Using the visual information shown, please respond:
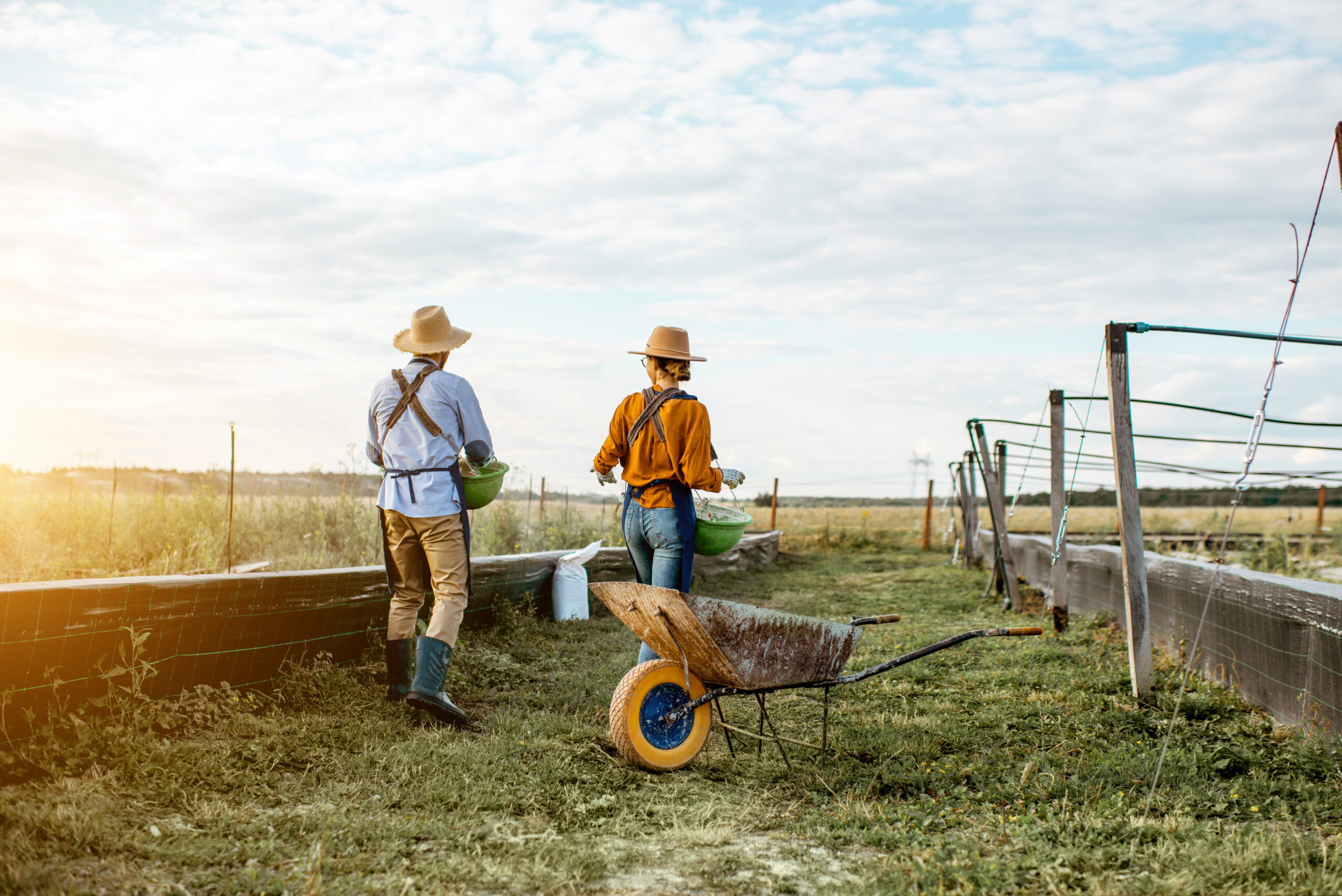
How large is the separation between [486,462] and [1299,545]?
15054 mm

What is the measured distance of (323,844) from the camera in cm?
268

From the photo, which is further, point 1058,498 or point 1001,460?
point 1001,460

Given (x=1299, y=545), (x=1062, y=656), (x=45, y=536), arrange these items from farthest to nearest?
(x=1299, y=545)
(x=45, y=536)
(x=1062, y=656)

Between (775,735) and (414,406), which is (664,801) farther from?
(414,406)

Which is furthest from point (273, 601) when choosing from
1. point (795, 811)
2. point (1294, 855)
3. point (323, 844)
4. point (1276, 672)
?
point (1276, 672)

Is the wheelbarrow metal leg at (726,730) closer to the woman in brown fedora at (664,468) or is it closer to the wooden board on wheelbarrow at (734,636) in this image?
the wooden board on wheelbarrow at (734,636)

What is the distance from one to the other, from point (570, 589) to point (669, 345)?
3113mm

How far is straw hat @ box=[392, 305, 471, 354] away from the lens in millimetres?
4262

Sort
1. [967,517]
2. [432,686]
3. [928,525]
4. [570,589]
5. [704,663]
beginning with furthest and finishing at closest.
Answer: [928,525], [967,517], [570,589], [432,686], [704,663]

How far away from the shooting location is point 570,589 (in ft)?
22.4

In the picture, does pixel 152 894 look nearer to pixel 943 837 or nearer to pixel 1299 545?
pixel 943 837

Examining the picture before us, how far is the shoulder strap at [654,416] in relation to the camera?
4074 millimetres

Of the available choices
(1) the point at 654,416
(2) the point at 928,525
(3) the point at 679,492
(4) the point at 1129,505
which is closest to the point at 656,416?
(1) the point at 654,416

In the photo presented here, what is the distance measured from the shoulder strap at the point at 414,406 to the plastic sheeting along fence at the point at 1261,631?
3.95 m
